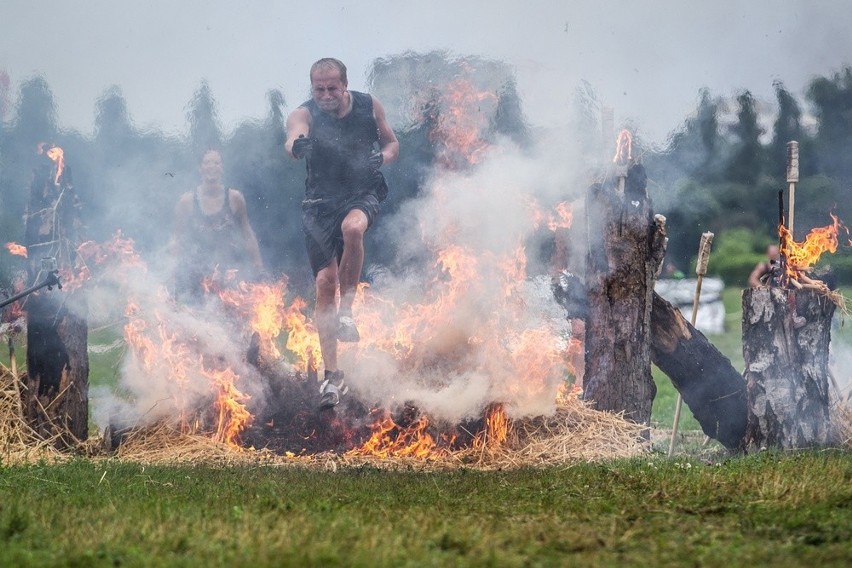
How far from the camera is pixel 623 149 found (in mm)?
12227

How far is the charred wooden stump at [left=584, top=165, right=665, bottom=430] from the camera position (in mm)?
11875

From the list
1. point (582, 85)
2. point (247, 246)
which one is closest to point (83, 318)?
point (247, 246)

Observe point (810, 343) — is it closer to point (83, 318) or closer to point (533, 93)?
point (533, 93)

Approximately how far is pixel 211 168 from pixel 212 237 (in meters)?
0.98

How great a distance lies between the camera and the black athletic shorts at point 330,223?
42.8 ft

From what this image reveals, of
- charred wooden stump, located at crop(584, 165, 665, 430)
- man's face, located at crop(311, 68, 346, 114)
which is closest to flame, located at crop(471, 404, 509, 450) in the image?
charred wooden stump, located at crop(584, 165, 665, 430)

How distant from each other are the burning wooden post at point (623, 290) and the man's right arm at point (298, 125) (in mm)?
3819

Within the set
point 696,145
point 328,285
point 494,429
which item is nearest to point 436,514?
point 494,429

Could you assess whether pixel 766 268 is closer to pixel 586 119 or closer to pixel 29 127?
pixel 586 119

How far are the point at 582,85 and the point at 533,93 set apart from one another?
33.5 inches

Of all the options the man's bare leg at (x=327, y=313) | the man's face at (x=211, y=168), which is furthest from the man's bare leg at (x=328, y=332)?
the man's face at (x=211, y=168)

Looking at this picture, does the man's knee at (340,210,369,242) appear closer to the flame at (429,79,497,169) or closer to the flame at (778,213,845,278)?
the flame at (429,79,497,169)

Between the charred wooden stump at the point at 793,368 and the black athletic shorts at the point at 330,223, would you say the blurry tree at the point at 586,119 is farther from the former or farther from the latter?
the charred wooden stump at the point at 793,368

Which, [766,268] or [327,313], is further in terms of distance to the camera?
[327,313]
